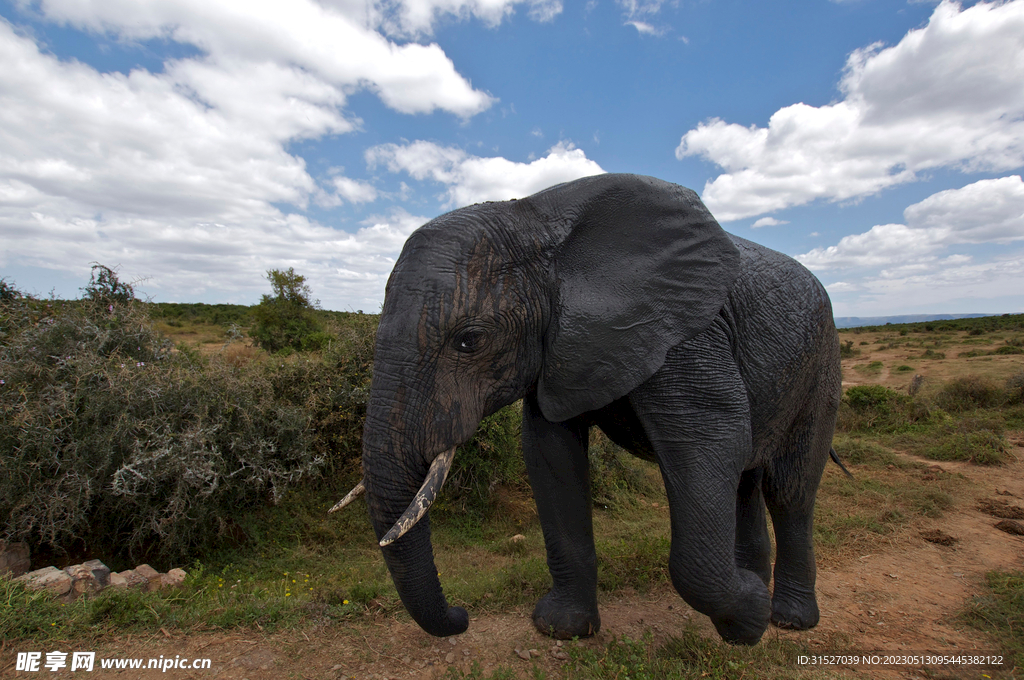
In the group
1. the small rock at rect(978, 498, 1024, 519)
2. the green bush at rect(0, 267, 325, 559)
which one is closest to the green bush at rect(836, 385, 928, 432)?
the small rock at rect(978, 498, 1024, 519)

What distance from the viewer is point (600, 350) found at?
8.39ft

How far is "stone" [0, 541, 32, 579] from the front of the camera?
191 inches

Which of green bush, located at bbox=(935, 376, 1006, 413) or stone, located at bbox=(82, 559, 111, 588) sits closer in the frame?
stone, located at bbox=(82, 559, 111, 588)

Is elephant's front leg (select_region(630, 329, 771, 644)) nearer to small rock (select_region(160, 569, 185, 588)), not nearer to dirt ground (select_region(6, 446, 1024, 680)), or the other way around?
dirt ground (select_region(6, 446, 1024, 680))

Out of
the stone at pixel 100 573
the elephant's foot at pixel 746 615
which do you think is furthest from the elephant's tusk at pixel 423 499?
the stone at pixel 100 573

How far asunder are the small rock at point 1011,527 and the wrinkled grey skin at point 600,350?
565 centimetres

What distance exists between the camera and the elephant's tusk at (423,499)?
2.18 metres

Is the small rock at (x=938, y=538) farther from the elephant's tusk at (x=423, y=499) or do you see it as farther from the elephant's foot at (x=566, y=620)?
the elephant's tusk at (x=423, y=499)

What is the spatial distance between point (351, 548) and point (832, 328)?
5.88 m

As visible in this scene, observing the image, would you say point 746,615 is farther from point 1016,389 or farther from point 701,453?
point 1016,389

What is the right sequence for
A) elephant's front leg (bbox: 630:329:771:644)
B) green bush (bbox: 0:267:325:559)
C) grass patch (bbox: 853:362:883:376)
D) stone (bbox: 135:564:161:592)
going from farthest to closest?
1. grass patch (bbox: 853:362:883:376)
2. green bush (bbox: 0:267:325:559)
3. stone (bbox: 135:564:161:592)
4. elephant's front leg (bbox: 630:329:771:644)

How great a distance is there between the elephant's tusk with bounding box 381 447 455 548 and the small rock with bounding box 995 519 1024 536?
7.82 meters

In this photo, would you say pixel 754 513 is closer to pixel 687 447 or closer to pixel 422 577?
pixel 687 447

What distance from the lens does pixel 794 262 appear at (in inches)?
144
